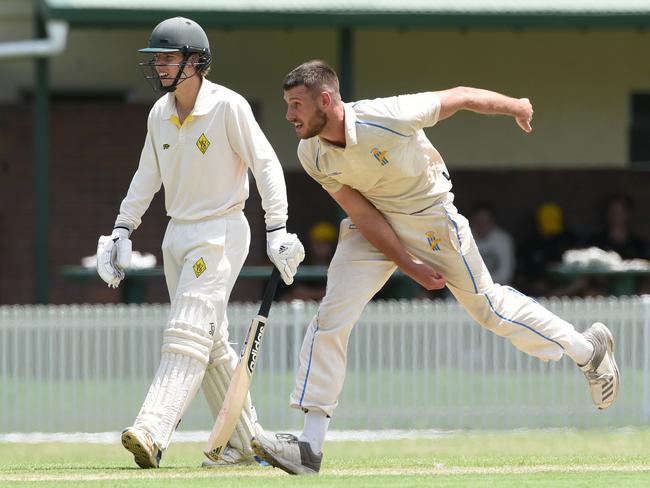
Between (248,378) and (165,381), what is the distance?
361 millimetres

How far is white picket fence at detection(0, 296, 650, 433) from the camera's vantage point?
35.7ft

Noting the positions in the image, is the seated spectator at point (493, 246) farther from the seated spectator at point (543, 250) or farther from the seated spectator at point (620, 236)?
the seated spectator at point (620, 236)

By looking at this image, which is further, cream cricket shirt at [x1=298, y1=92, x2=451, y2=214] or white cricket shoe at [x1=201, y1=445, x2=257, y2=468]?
white cricket shoe at [x1=201, y1=445, x2=257, y2=468]

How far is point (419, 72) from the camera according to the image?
15.2 m

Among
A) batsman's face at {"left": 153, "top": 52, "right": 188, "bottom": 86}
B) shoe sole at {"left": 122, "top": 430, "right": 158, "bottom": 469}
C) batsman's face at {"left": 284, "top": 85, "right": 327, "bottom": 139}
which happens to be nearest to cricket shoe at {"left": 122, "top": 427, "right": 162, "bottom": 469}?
shoe sole at {"left": 122, "top": 430, "right": 158, "bottom": 469}

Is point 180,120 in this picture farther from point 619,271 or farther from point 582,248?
point 582,248

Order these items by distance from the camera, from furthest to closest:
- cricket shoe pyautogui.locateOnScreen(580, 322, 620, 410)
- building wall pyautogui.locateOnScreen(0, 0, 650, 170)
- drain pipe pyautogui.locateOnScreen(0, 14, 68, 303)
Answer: building wall pyautogui.locateOnScreen(0, 0, 650, 170) < drain pipe pyautogui.locateOnScreen(0, 14, 68, 303) < cricket shoe pyautogui.locateOnScreen(580, 322, 620, 410)

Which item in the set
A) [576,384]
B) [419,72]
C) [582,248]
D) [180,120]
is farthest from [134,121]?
[180,120]

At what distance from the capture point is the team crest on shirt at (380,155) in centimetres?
650

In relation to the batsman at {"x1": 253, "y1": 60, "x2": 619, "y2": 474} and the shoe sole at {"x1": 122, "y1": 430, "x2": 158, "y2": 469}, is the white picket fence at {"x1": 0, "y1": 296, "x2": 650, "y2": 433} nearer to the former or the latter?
the batsman at {"x1": 253, "y1": 60, "x2": 619, "y2": 474}

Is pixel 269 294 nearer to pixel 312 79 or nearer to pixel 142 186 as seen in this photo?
pixel 142 186

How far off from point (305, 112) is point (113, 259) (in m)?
1.26

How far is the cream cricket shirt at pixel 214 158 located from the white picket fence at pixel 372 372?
3.96 meters

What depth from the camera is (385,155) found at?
6539mm
